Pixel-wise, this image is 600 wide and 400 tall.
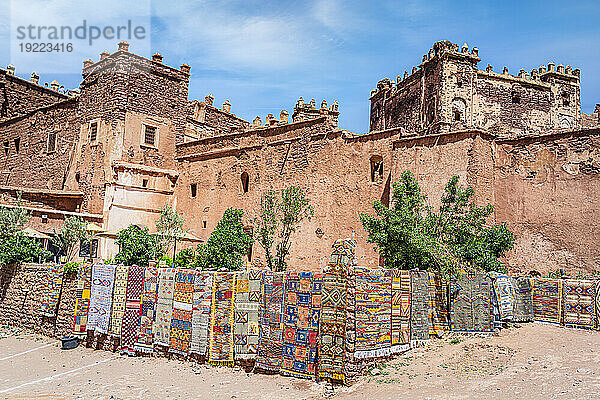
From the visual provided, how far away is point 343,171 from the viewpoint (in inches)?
794

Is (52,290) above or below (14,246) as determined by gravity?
below

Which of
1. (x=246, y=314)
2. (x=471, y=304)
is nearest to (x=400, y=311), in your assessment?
(x=471, y=304)

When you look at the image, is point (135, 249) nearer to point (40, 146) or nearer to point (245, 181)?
point (245, 181)

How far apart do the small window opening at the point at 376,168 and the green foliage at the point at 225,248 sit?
5.08m

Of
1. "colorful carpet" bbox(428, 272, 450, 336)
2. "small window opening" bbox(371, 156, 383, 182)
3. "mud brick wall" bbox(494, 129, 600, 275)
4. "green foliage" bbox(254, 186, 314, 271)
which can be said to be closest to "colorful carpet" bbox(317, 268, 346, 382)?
"colorful carpet" bbox(428, 272, 450, 336)

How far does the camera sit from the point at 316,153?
69.3ft

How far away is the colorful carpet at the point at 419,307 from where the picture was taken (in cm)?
1164

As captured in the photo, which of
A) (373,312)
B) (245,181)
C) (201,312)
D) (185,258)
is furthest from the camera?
(245,181)

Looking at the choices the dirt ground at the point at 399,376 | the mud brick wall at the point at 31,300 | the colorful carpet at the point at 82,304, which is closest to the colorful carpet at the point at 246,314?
the dirt ground at the point at 399,376

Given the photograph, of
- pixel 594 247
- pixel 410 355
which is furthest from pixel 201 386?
pixel 594 247

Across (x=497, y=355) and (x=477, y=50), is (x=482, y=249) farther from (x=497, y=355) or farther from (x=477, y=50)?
(x=477, y=50)

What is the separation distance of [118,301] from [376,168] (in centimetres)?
1037

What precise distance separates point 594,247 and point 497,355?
7.59m

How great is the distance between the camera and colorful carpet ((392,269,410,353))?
36.5 ft
